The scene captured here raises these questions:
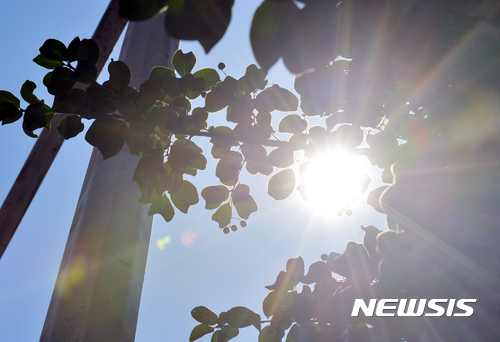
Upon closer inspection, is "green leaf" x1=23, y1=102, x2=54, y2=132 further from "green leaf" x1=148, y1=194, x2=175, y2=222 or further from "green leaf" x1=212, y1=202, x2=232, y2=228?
"green leaf" x1=212, y1=202, x2=232, y2=228

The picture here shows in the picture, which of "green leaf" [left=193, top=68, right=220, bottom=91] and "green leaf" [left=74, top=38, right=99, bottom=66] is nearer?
"green leaf" [left=74, top=38, right=99, bottom=66]

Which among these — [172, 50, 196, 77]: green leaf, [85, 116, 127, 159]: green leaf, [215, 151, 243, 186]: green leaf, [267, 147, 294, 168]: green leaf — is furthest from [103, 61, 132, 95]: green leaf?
[267, 147, 294, 168]: green leaf

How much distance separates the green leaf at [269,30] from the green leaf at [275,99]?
623mm

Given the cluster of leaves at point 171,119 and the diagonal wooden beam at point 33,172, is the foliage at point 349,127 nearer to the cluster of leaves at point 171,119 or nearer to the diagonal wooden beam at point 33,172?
the cluster of leaves at point 171,119

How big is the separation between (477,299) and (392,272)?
0.19 meters

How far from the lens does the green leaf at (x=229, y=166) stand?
1.17 metres

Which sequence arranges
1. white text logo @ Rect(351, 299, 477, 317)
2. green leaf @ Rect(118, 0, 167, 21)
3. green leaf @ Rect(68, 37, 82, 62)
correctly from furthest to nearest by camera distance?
green leaf @ Rect(68, 37, 82, 62) < white text logo @ Rect(351, 299, 477, 317) < green leaf @ Rect(118, 0, 167, 21)

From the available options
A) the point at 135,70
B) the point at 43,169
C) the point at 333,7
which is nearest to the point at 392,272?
the point at 333,7

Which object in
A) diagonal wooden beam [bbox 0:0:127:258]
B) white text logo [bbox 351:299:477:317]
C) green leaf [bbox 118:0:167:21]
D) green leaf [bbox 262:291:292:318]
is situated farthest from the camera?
diagonal wooden beam [bbox 0:0:127:258]

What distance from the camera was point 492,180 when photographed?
2.26ft

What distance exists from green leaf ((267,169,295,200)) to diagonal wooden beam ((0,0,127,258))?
1533 mm

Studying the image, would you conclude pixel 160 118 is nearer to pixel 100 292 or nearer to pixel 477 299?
pixel 100 292

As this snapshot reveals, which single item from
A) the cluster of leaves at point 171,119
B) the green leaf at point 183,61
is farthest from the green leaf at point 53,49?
the green leaf at point 183,61

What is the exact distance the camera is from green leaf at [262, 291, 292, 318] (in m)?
1.14
